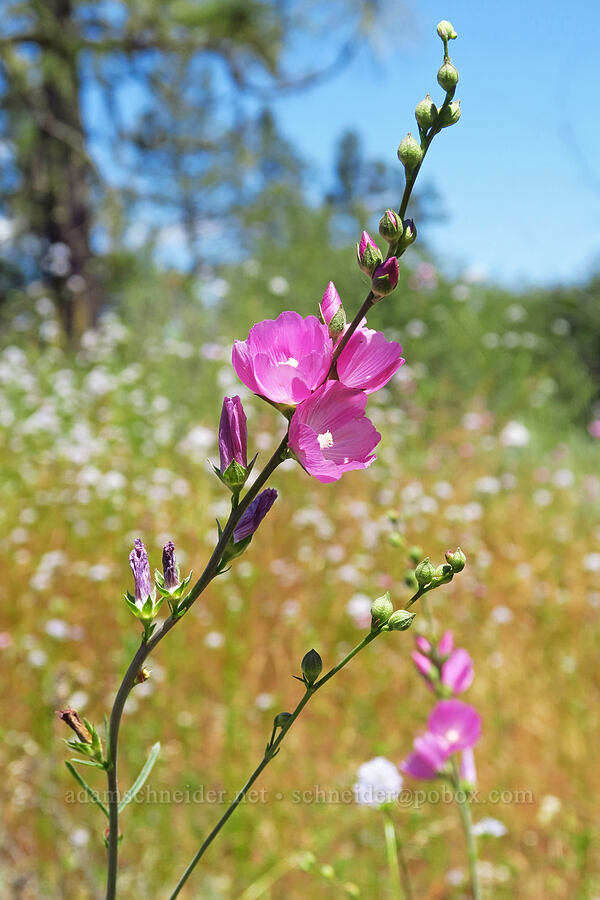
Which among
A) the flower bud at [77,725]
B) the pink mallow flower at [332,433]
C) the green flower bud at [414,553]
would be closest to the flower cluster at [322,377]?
the pink mallow flower at [332,433]

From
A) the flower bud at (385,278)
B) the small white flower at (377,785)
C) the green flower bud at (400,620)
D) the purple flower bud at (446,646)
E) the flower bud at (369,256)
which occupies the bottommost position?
the small white flower at (377,785)

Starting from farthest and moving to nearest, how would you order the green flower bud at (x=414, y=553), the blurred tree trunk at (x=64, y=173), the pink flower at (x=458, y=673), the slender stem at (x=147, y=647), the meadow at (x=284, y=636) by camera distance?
the blurred tree trunk at (x=64, y=173) → the meadow at (x=284, y=636) → the pink flower at (x=458, y=673) → the green flower bud at (x=414, y=553) → the slender stem at (x=147, y=647)

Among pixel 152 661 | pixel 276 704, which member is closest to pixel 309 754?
pixel 276 704

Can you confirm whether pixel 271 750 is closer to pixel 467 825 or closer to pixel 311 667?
pixel 311 667

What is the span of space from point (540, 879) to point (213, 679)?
46.4 inches

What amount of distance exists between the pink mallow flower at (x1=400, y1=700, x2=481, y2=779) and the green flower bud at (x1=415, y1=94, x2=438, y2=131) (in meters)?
0.71

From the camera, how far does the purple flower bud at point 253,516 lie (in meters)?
0.53

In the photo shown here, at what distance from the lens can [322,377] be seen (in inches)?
20.5

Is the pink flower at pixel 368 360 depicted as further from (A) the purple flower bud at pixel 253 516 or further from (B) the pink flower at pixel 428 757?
(B) the pink flower at pixel 428 757

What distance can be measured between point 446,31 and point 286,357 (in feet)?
0.88

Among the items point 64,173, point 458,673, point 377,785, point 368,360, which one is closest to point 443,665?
point 458,673

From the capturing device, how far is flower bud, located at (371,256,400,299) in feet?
1.62

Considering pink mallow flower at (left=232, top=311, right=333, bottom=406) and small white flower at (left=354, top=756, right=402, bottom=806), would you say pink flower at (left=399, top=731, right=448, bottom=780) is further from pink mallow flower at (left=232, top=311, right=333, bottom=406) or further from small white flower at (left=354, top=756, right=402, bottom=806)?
pink mallow flower at (left=232, top=311, right=333, bottom=406)

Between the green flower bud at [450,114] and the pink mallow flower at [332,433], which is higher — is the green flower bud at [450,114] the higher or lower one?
the higher one
